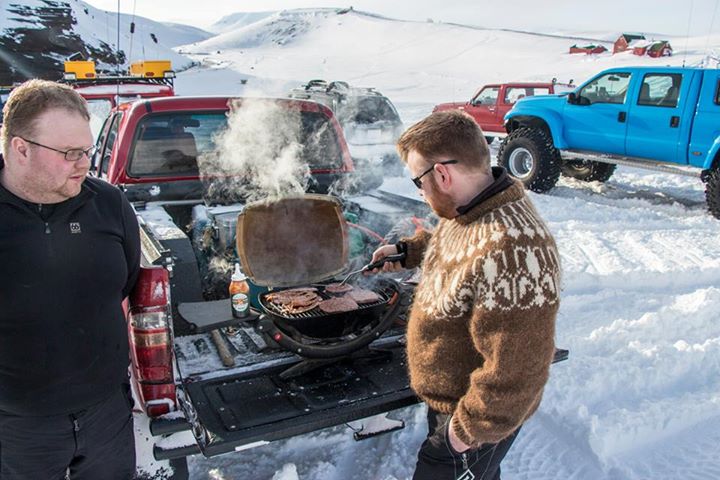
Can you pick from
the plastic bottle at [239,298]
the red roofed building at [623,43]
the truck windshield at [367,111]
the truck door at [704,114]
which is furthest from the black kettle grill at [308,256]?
the red roofed building at [623,43]

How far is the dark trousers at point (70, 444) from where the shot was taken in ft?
6.25

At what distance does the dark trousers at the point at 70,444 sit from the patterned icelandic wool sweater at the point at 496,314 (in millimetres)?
1204

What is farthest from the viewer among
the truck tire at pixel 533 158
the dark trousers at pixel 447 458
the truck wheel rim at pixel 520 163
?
the truck wheel rim at pixel 520 163

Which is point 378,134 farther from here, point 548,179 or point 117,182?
point 117,182

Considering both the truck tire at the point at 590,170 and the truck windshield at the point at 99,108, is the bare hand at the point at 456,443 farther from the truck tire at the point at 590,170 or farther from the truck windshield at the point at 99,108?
the truck tire at the point at 590,170

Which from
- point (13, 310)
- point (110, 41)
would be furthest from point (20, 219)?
point (110, 41)

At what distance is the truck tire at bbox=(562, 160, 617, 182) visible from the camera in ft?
33.7

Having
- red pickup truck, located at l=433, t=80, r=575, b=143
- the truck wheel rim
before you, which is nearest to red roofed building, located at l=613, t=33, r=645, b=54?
red pickup truck, located at l=433, t=80, r=575, b=143

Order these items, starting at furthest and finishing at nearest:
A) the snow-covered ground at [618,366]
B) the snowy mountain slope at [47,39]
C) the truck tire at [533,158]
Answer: the snowy mountain slope at [47,39], the truck tire at [533,158], the snow-covered ground at [618,366]

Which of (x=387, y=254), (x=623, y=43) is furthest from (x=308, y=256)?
(x=623, y=43)

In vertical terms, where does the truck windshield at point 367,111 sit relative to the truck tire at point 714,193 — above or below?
above

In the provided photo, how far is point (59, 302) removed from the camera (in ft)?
6.17

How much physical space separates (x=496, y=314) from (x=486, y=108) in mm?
13622

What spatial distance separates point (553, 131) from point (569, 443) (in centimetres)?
738
